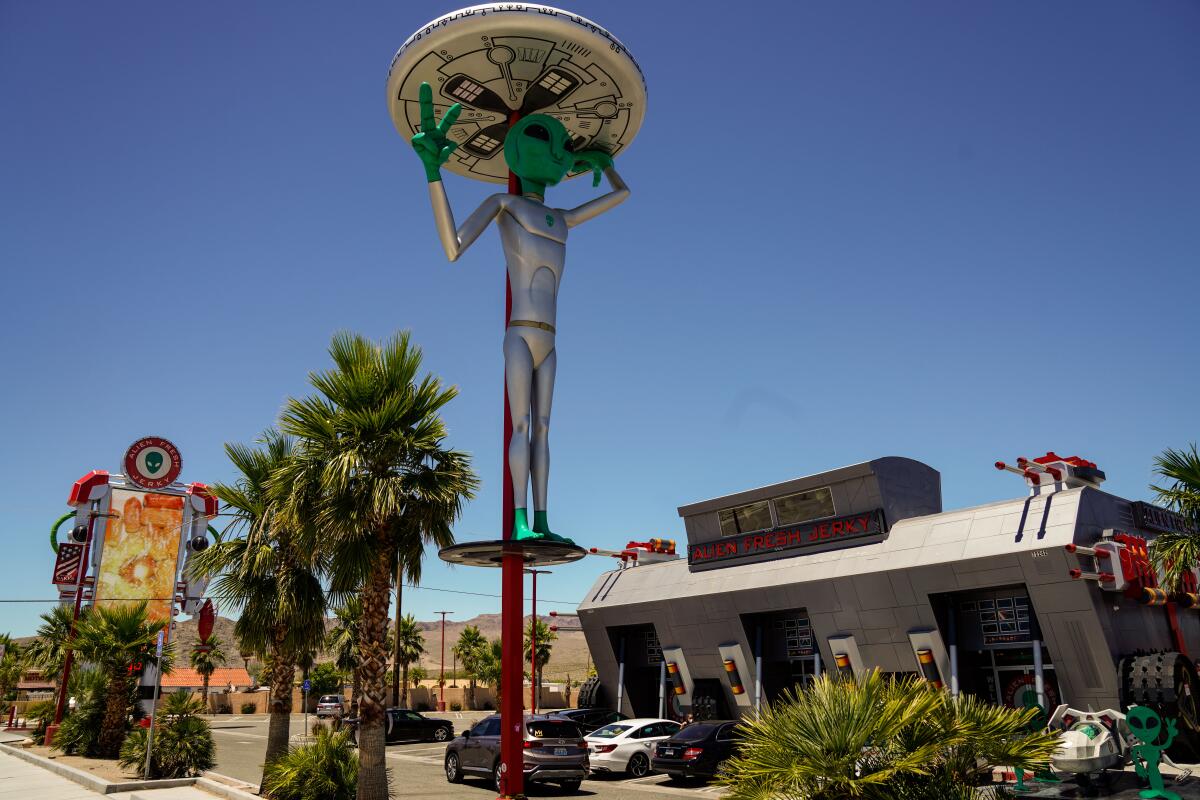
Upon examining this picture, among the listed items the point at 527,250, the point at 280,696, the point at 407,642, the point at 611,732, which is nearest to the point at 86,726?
the point at 280,696

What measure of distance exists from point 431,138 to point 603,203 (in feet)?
10.5

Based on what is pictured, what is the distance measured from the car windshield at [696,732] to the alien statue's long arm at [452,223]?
1444 centimetres

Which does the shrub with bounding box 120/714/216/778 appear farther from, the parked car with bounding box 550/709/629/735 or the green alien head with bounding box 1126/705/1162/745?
the green alien head with bounding box 1126/705/1162/745

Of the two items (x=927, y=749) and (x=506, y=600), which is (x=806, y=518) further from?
(x=927, y=749)

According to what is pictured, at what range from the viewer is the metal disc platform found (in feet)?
38.0

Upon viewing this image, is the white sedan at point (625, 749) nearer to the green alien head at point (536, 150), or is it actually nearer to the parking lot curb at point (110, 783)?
the parking lot curb at point (110, 783)

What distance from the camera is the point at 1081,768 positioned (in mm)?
13758

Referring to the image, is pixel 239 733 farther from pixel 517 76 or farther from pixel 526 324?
pixel 517 76

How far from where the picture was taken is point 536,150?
13.1 metres

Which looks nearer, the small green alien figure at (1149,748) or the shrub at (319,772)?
the small green alien figure at (1149,748)

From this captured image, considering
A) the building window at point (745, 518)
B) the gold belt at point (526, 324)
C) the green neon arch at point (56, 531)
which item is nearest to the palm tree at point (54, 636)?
the green neon arch at point (56, 531)

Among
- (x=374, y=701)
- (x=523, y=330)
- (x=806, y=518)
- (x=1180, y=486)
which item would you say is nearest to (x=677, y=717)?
(x=806, y=518)

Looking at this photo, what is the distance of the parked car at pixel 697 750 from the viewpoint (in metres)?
20.8

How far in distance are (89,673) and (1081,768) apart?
2817 cm
